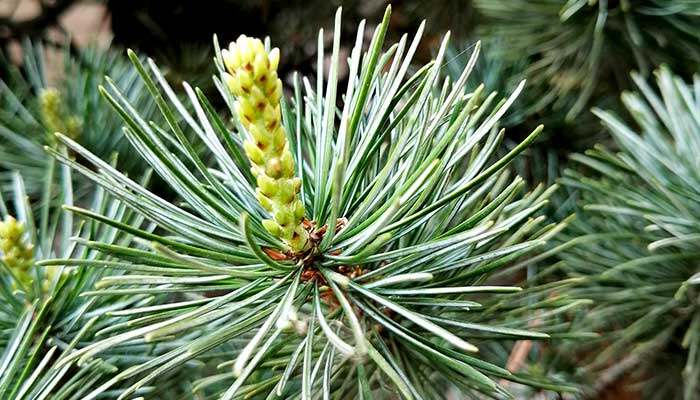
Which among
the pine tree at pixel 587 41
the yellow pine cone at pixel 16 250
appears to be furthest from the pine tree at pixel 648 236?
the yellow pine cone at pixel 16 250

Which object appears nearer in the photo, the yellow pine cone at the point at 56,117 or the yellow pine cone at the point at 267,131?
the yellow pine cone at the point at 267,131

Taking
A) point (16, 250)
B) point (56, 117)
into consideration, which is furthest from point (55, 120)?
point (16, 250)

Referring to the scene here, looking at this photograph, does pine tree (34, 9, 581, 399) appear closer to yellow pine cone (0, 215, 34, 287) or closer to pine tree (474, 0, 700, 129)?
yellow pine cone (0, 215, 34, 287)

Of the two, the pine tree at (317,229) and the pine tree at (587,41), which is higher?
the pine tree at (587,41)

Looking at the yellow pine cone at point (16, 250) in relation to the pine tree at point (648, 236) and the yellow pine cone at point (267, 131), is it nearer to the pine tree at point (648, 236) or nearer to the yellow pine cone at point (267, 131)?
the yellow pine cone at point (267, 131)

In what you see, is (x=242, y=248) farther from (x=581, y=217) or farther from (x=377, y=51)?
(x=581, y=217)

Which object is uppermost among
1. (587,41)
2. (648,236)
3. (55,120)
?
(55,120)

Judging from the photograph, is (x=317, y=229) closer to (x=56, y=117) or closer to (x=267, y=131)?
(x=267, y=131)

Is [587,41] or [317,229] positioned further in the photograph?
[587,41]
